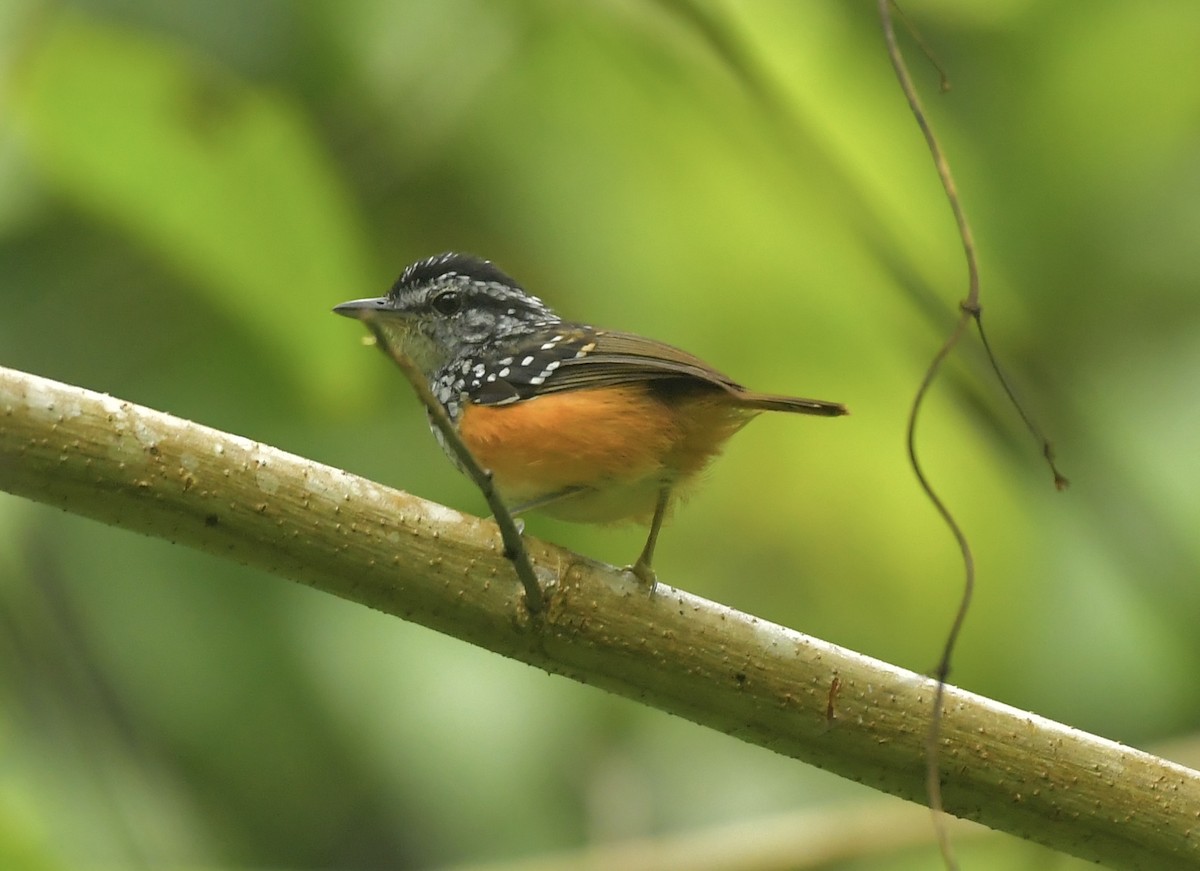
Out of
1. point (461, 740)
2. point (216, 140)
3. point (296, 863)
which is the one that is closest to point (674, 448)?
point (461, 740)

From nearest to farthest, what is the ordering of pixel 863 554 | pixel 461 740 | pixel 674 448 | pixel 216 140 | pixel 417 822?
pixel 216 140 → pixel 674 448 → pixel 461 740 → pixel 417 822 → pixel 863 554

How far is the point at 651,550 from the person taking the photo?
313cm

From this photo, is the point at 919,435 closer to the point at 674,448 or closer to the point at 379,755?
the point at 674,448

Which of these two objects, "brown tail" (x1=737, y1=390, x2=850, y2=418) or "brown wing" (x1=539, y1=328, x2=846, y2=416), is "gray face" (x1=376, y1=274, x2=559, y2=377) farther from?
"brown tail" (x1=737, y1=390, x2=850, y2=418)

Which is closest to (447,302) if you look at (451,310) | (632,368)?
(451,310)

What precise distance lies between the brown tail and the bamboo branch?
622mm

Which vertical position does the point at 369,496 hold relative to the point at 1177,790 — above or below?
above

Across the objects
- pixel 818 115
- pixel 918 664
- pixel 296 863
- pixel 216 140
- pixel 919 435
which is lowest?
pixel 296 863

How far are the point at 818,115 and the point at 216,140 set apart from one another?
1825 mm

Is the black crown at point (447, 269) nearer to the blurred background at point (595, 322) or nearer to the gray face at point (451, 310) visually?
the gray face at point (451, 310)

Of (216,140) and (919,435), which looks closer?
(216,140)

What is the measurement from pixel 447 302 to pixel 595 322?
20.6 inches

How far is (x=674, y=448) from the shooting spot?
362 cm

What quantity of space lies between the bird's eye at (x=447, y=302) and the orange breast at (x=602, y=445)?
81cm
